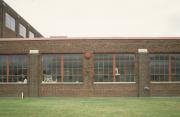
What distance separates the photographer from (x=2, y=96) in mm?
31172

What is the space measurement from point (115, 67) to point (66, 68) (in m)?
4.37

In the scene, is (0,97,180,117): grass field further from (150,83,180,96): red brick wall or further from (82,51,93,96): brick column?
(82,51,93,96): brick column

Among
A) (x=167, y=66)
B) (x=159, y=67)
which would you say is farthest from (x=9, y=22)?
(x=167, y=66)

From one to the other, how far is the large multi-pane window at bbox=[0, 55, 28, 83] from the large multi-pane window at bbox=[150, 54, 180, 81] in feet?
37.8

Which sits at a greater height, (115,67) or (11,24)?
(11,24)

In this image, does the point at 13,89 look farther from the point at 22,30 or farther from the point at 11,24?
the point at 22,30

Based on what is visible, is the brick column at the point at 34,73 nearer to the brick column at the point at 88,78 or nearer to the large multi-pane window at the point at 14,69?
the large multi-pane window at the point at 14,69

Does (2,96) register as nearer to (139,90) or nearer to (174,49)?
(139,90)

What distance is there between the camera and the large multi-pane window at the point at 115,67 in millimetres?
30516

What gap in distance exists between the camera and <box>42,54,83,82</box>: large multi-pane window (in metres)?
30.8

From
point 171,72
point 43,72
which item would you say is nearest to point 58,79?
point 43,72

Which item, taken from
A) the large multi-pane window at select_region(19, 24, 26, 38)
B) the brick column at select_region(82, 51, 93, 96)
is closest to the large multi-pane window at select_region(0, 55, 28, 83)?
the brick column at select_region(82, 51, 93, 96)

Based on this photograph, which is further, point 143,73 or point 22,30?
point 22,30

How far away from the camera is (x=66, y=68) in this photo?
101 feet
